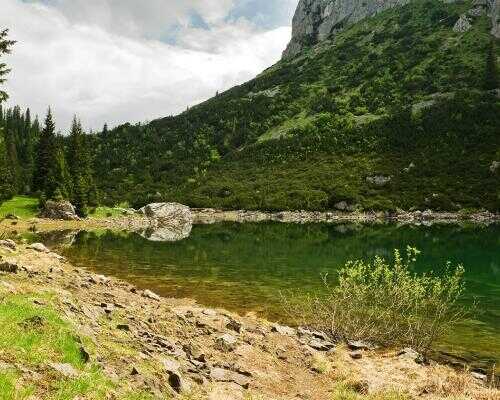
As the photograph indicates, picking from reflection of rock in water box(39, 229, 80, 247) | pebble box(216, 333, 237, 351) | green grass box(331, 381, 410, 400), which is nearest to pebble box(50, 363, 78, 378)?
green grass box(331, 381, 410, 400)

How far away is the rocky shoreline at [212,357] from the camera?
12.2 metres

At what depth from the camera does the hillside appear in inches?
4993

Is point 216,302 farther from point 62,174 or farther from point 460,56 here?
point 460,56

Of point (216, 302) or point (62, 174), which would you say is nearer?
point (216, 302)

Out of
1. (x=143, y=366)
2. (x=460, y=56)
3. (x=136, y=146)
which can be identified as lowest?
(x=143, y=366)

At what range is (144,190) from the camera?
149 meters

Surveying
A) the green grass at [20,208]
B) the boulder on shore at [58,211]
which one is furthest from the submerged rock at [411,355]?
the boulder on shore at [58,211]

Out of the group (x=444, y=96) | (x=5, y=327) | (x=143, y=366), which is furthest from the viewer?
(x=444, y=96)

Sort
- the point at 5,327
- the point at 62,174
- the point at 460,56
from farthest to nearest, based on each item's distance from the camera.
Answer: the point at 460,56, the point at 62,174, the point at 5,327

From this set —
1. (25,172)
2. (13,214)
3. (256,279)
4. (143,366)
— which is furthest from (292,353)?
(25,172)

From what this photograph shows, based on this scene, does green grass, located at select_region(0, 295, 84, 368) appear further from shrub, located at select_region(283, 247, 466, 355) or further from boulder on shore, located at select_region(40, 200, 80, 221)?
boulder on shore, located at select_region(40, 200, 80, 221)

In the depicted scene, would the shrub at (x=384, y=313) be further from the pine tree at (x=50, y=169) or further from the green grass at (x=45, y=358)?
the pine tree at (x=50, y=169)

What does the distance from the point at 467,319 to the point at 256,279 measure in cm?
1479

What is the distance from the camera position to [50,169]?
87312 millimetres
